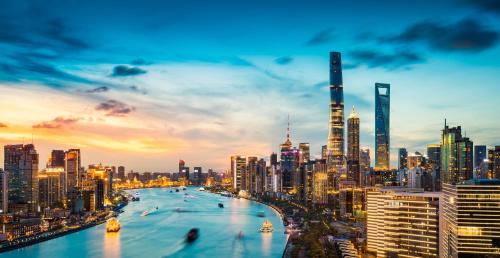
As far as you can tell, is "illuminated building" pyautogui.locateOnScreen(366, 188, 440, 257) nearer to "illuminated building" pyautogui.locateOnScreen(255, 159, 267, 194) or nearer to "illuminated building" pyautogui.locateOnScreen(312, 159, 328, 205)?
"illuminated building" pyautogui.locateOnScreen(312, 159, 328, 205)

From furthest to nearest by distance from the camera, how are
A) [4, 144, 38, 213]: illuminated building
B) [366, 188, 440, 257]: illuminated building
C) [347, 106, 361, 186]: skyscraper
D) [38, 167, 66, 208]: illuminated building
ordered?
[347, 106, 361, 186]: skyscraper
[38, 167, 66, 208]: illuminated building
[4, 144, 38, 213]: illuminated building
[366, 188, 440, 257]: illuminated building

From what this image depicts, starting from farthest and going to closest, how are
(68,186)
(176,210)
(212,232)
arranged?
1. (68,186)
2. (176,210)
3. (212,232)

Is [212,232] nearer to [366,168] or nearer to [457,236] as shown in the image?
[457,236]

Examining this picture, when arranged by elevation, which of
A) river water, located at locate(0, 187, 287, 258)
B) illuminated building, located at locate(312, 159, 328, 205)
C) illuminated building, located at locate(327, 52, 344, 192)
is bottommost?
river water, located at locate(0, 187, 287, 258)

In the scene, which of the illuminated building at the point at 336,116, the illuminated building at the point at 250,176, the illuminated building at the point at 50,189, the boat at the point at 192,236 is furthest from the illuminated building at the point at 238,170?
the boat at the point at 192,236

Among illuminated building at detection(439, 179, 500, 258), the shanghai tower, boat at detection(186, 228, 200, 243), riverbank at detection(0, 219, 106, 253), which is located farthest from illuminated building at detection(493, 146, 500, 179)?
the shanghai tower

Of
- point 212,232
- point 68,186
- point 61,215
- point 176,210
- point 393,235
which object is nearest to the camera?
point 393,235

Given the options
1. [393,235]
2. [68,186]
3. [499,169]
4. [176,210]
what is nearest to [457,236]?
[393,235]
